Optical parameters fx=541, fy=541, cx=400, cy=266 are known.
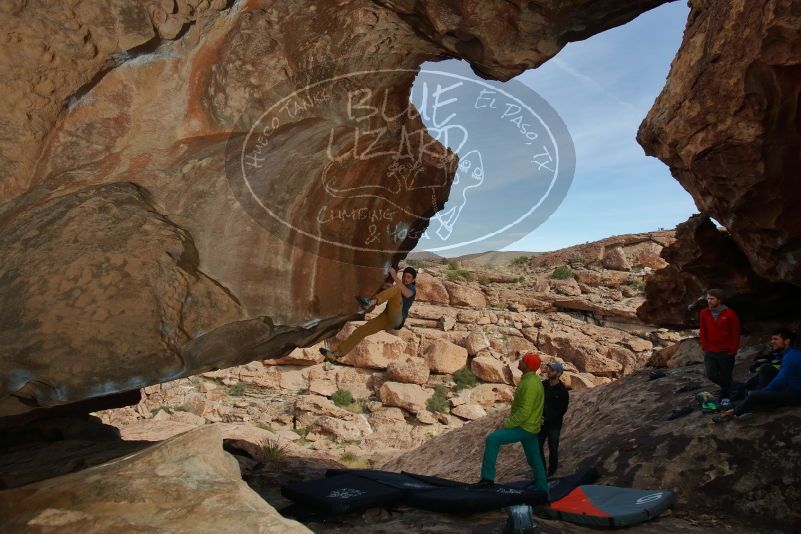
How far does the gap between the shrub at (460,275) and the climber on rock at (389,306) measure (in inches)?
862

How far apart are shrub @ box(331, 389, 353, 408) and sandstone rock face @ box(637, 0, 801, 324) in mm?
15085

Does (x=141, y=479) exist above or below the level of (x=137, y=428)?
above

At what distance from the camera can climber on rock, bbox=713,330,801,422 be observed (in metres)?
7.07

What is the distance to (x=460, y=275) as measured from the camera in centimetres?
3098

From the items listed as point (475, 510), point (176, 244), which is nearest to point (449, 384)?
point (475, 510)

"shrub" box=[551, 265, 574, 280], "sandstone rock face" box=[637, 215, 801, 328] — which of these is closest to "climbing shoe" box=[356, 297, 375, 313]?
"sandstone rock face" box=[637, 215, 801, 328]

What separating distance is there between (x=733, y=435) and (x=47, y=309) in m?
8.50

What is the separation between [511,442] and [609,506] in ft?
4.25

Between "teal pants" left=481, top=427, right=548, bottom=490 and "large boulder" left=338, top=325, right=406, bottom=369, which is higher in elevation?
"teal pants" left=481, top=427, right=548, bottom=490

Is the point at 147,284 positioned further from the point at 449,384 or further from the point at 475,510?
the point at 449,384

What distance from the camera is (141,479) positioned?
12.7 feet

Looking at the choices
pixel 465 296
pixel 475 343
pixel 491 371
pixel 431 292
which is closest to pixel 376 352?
pixel 475 343

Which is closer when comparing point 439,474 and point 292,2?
point 292,2

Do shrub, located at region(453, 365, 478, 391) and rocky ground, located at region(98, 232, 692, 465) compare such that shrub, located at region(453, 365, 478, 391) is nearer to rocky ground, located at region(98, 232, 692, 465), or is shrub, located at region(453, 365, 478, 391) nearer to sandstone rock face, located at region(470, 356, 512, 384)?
rocky ground, located at region(98, 232, 692, 465)
